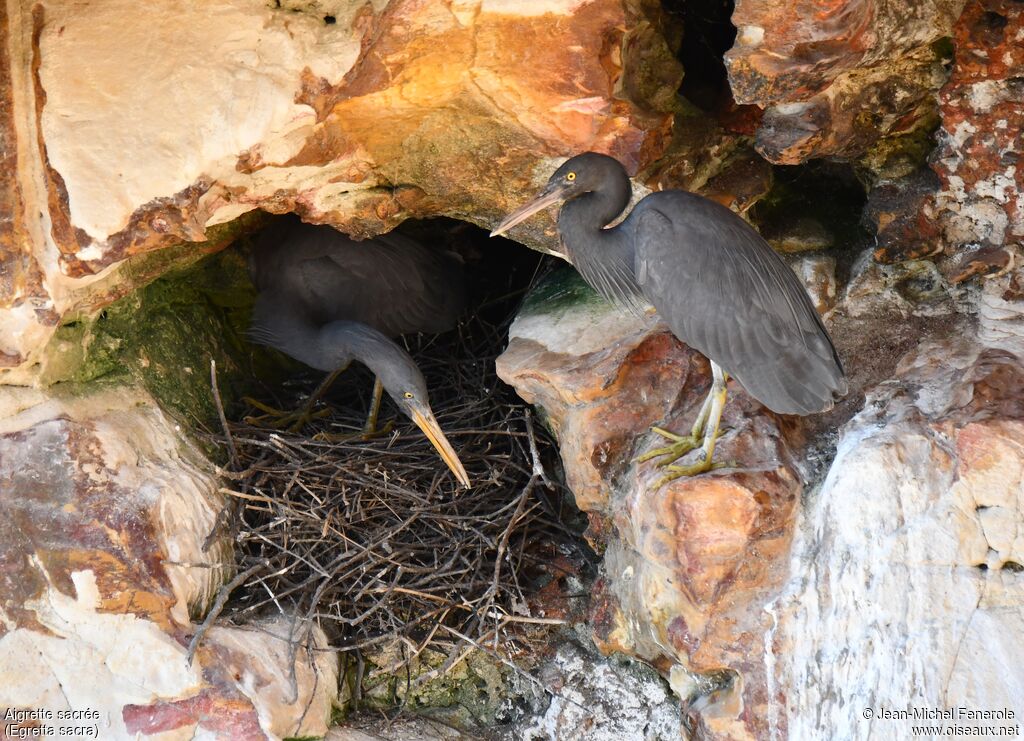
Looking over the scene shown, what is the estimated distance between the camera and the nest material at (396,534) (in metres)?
3.47

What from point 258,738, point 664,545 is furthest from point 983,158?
point 258,738

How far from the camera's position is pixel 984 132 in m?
2.89

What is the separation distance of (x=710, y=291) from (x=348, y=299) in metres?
1.86

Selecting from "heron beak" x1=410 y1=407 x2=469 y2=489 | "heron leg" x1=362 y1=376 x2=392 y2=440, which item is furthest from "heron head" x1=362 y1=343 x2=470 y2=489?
"heron leg" x1=362 y1=376 x2=392 y2=440

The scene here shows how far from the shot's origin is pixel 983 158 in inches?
115

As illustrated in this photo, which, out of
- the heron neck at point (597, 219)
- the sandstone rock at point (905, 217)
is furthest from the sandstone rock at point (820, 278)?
the heron neck at point (597, 219)

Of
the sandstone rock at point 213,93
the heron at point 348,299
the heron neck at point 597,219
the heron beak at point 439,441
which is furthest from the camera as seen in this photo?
the heron at point 348,299

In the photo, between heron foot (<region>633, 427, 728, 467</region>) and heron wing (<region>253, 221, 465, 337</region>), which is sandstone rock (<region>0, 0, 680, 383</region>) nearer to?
heron foot (<region>633, 427, 728, 467</region>)

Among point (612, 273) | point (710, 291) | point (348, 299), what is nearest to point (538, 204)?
point (612, 273)

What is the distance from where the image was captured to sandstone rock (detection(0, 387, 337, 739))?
2973 mm

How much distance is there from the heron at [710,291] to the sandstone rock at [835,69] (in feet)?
0.96

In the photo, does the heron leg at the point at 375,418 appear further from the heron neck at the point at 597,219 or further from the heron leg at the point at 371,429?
the heron neck at the point at 597,219

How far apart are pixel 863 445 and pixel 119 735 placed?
2.11m

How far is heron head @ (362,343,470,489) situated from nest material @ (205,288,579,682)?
0.12 metres
